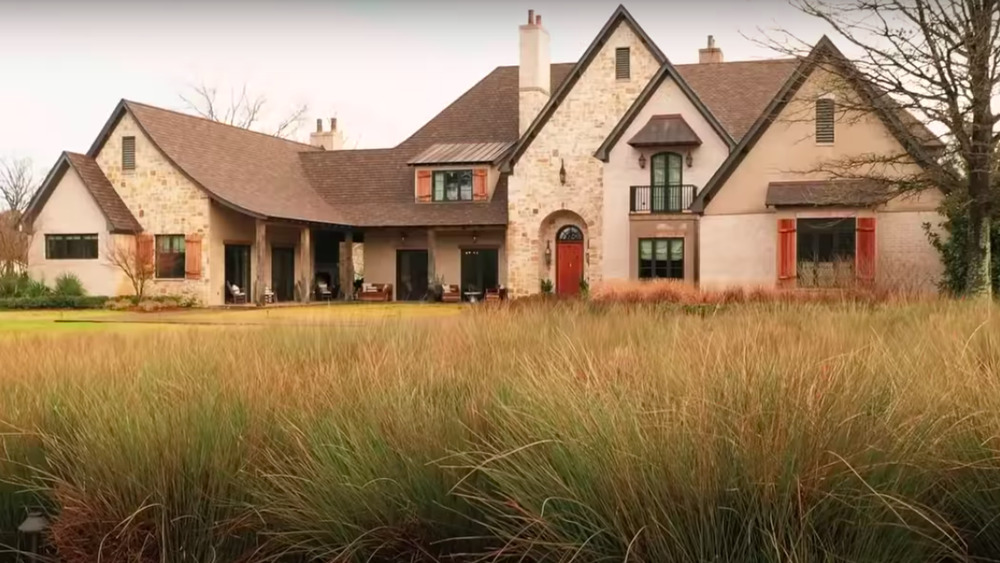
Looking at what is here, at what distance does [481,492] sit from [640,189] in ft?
80.0

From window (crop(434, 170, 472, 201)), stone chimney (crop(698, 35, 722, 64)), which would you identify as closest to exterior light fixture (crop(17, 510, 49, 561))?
window (crop(434, 170, 472, 201))

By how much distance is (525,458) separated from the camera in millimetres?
3537

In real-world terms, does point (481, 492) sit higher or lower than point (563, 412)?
lower

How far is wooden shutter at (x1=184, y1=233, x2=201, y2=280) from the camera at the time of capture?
28.1 meters

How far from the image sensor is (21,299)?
2695 cm

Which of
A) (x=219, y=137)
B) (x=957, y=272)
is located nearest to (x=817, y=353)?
(x=957, y=272)

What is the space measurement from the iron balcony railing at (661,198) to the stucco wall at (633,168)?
254mm

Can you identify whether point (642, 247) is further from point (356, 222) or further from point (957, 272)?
point (356, 222)

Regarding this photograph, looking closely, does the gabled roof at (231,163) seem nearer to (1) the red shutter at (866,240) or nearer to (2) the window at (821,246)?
(2) the window at (821,246)

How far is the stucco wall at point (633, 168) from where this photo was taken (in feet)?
88.7

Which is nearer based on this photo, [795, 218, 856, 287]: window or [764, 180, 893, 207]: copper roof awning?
[764, 180, 893, 207]: copper roof awning

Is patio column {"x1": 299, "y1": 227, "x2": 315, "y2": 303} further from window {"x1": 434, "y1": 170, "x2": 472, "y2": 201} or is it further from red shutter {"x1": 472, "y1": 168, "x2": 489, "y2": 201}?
red shutter {"x1": 472, "y1": 168, "x2": 489, "y2": 201}

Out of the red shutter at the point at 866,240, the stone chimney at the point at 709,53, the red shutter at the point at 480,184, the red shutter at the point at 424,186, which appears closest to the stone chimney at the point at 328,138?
the red shutter at the point at 424,186

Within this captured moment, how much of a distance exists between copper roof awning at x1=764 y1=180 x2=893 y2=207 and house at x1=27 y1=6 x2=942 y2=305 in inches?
2.2
